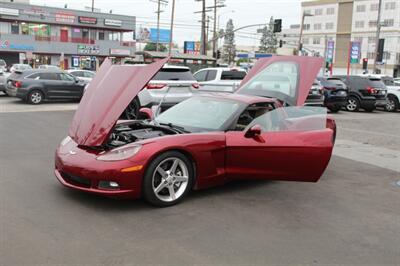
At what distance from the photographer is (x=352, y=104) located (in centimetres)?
1986

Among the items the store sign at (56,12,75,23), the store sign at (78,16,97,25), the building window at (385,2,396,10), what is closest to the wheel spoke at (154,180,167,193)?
the store sign at (56,12,75,23)

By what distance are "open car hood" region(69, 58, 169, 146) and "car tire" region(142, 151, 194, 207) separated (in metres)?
0.73

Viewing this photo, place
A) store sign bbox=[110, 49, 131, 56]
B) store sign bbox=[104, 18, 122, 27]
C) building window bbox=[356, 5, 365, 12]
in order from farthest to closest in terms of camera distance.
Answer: building window bbox=[356, 5, 365, 12] → store sign bbox=[110, 49, 131, 56] → store sign bbox=[104, 18, 122, 27]

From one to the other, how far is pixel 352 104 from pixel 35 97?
13.6 meters

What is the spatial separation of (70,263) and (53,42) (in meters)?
56.8

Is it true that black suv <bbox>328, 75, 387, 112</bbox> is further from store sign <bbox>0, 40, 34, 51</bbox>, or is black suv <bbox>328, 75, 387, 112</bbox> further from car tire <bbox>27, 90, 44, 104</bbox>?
store sign <bbox>0, 40, 34, 51</bbox>

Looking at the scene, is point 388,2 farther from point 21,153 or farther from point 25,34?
point 21,153

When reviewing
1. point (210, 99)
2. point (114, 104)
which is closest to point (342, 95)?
point (210, 99)

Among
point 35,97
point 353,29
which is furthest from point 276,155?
point 353,29

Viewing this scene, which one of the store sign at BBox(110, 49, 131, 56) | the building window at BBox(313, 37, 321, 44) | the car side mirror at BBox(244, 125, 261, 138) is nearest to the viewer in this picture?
the car side mirror at BBox(244, 125, 261, 138)

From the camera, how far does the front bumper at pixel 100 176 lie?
193 inches

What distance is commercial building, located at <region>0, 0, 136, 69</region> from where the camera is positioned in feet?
176

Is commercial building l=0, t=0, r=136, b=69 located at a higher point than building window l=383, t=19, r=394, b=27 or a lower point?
lower

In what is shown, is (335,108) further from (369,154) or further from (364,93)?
(369,154)
